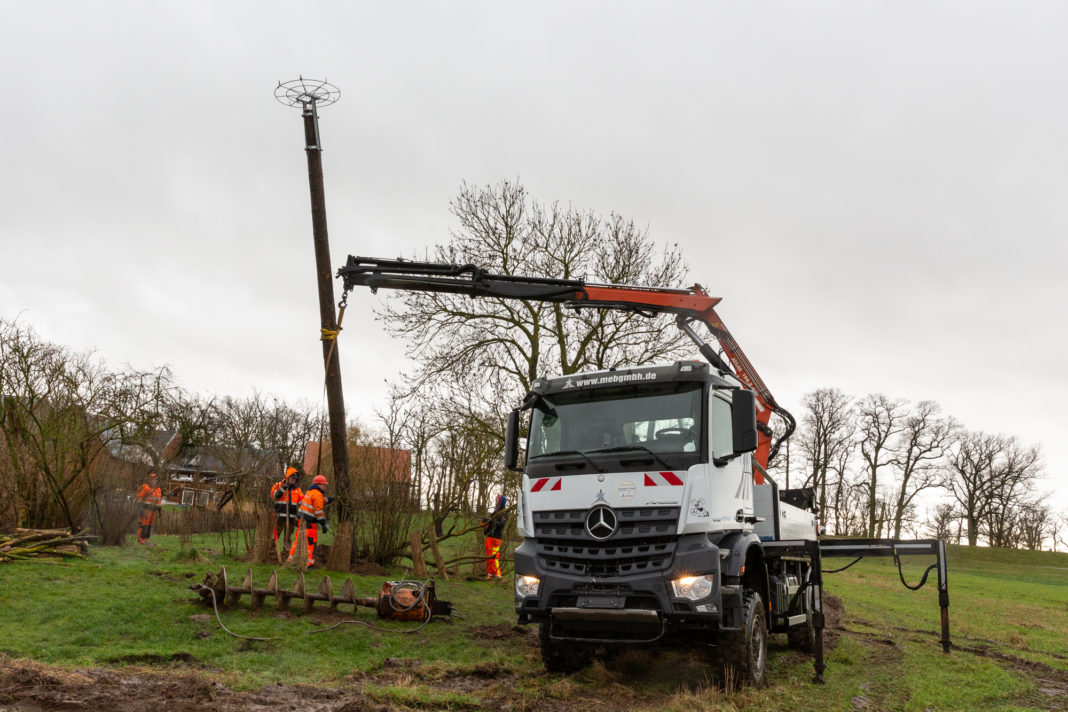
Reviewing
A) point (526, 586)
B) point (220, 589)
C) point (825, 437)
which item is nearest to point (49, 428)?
point (220, 589)

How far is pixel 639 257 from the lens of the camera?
2256 centimetres

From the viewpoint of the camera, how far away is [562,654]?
834 cm

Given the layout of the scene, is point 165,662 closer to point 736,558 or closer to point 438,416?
point 736,558

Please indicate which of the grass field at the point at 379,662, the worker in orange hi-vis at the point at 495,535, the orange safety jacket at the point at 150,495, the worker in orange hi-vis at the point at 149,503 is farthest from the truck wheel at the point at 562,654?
the orange safety jacket at the point at 150,495

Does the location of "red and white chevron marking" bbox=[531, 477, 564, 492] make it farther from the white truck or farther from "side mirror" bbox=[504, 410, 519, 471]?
"side mirror" bbox=[504, 410, 519, 471]

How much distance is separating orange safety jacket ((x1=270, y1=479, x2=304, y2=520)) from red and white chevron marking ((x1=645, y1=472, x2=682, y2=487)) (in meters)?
8.68

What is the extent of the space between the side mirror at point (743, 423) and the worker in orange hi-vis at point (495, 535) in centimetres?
922

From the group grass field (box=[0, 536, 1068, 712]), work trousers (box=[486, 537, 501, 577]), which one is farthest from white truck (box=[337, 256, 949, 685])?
work trousers (box=[486, 537, 501, 577])

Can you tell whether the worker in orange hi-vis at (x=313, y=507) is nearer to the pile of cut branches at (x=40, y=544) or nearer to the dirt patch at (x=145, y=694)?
the pile of cut branches at (x=40, y=544)

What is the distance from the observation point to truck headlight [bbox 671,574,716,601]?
23.7ft

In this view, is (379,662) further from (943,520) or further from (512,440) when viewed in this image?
(943,520)

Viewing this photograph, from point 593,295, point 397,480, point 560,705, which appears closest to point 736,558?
point 560,705

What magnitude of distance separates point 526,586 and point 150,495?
15.4m

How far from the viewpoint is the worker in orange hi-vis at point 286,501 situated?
14461 millimetres
